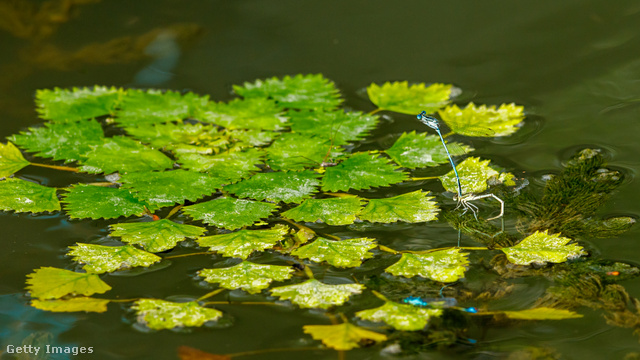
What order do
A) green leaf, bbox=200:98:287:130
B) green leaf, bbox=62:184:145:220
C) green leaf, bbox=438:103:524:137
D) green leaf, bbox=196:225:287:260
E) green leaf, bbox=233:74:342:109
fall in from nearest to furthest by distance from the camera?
green leaf, bbox=196:225:287:260 → green leaf, bbox=62:184:145:220 → green leaf, bbox=438:103:524:137 → green leaf, bbox=200:98:287:130 → green leaf, bbox=233:74:342:109

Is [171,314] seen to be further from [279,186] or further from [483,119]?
[483,119]

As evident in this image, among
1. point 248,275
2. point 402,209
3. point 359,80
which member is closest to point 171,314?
point 248,275

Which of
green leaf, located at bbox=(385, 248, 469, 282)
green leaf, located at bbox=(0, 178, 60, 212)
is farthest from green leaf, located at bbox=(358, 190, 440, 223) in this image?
green leaf, located at bbox=(0, 178, 60, 212)

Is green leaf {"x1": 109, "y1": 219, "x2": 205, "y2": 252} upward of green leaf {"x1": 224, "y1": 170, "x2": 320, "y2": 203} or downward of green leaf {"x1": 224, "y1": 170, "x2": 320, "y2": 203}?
downward

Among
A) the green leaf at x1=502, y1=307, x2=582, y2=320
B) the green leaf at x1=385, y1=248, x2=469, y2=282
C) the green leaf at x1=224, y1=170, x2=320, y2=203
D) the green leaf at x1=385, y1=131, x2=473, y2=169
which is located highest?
the green leaf at x1=385, y1=131, x2=473, y2=169

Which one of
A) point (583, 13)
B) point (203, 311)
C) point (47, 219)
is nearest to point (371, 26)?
point (583, 13)

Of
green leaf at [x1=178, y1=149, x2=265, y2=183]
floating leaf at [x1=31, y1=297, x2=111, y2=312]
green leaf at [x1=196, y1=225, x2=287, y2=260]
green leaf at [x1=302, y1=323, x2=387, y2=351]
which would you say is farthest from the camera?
green leaf at [x1=178, y1=149, x2=265, y2=183]

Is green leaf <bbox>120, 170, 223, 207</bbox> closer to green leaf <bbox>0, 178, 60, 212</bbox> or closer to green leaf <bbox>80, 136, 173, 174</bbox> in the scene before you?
green leaf <bbox>80, 136, 173, 174</bbox>
